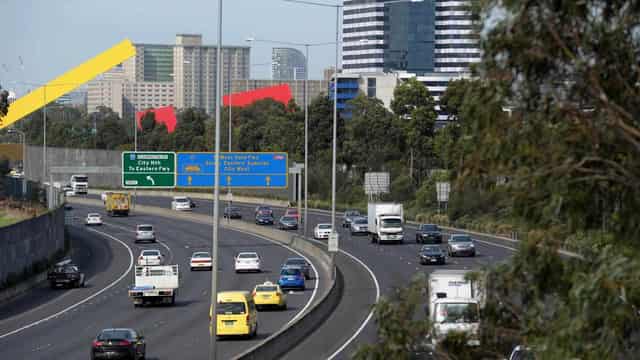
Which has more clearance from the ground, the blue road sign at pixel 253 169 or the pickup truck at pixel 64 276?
the blue road sign at pixel 253 169

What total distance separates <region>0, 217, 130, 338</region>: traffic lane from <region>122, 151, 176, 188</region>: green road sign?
6.27m

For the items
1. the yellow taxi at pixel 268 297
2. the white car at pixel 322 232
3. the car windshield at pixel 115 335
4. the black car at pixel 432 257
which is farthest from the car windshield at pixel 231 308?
the white car at pixel 322 232

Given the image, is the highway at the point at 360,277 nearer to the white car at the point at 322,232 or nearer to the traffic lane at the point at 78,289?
the white car at the point at 322,232

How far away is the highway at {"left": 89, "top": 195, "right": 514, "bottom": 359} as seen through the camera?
37631 mm

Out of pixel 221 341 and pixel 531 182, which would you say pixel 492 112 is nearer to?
pixel 531 182

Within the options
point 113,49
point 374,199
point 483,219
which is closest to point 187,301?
point 483,219

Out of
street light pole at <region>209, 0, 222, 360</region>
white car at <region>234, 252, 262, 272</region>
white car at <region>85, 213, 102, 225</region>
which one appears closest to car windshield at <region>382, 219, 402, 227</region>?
white car at <region>234, 252, 262, 272</region>

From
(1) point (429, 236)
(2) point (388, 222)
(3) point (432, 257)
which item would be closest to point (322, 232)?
(2) point (388, 222)

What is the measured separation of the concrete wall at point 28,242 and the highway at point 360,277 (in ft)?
56.6

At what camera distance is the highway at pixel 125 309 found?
39.3 meters

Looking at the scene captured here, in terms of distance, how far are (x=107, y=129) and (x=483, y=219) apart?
109090mm

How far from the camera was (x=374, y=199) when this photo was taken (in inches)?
4594

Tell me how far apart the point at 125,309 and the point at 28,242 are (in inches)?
657

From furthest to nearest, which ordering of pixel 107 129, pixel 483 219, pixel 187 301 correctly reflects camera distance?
pixel 107 129
pixel 483 219
pixel 187 301
